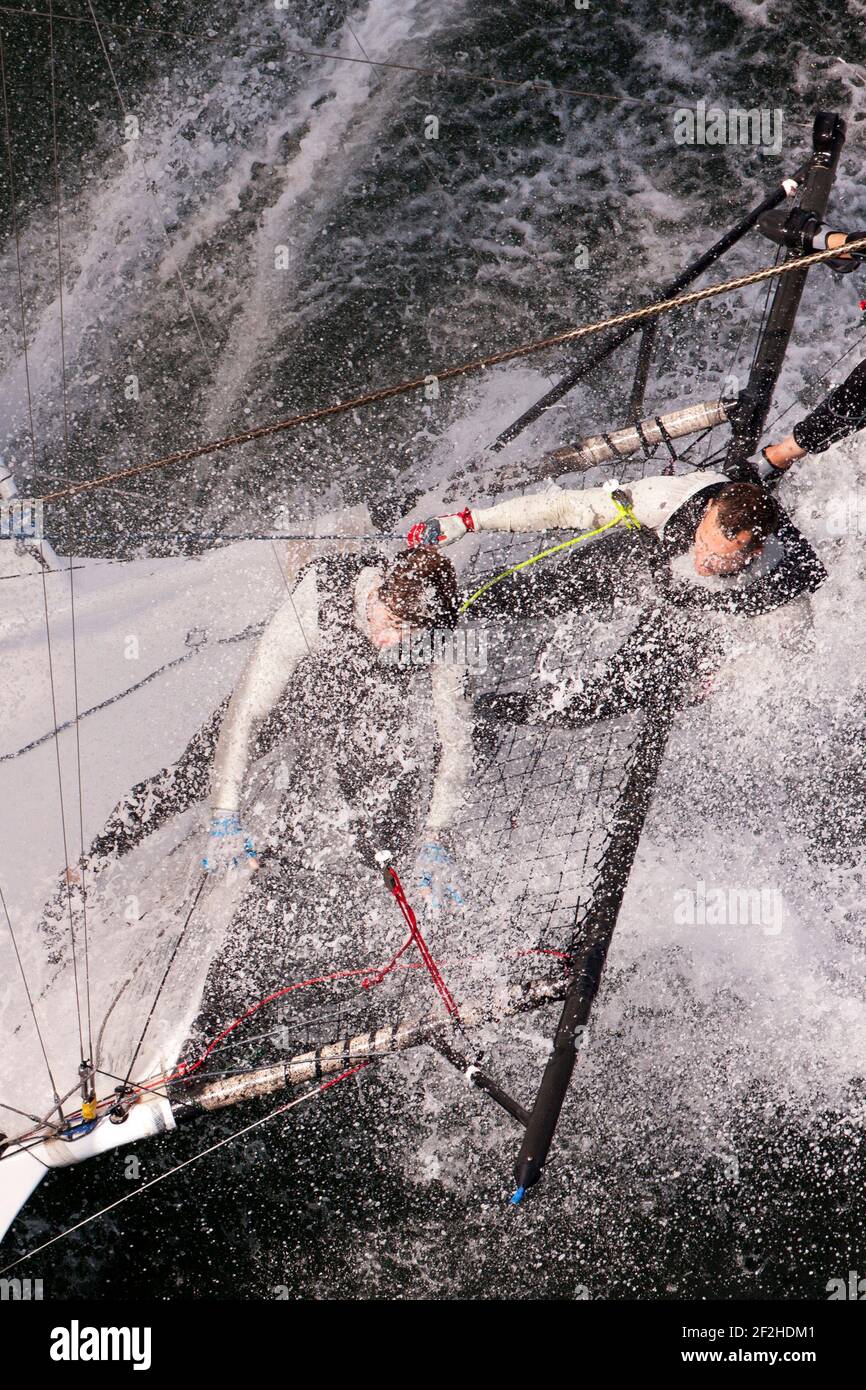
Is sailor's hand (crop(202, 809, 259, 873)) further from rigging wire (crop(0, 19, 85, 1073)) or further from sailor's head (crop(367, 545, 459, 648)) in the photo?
sailor's head (crop(367, 545, 459, 648))

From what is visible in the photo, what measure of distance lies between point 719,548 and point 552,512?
492 mm

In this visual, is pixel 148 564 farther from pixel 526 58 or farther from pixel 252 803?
pixel 526 58

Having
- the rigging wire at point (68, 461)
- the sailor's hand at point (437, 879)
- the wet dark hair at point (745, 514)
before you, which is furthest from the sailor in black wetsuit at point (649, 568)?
the rigging wire at point (68, 461)

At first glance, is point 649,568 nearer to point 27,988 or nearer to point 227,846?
point 227,846

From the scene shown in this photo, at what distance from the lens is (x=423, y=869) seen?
2447 millimetres

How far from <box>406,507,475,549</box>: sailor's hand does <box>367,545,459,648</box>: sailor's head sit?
0.42ft

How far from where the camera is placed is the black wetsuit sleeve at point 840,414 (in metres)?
2.23

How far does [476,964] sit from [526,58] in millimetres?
2800

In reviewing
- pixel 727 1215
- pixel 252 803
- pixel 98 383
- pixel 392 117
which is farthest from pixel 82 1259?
pixel 392 117

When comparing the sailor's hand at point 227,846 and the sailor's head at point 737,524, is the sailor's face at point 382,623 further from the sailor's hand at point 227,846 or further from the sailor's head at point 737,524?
the sailor's head at point 737,524

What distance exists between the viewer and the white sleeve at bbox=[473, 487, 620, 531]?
2.47 meters

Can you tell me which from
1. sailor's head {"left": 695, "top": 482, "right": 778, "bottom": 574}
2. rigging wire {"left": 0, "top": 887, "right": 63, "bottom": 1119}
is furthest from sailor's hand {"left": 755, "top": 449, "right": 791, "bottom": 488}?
rigging wire {"left": 0, "top": 887, "right": 63, "bottom": 1119}

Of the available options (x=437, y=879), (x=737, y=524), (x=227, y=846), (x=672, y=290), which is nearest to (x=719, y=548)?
(x=737, y=524)

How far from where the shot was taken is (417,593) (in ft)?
7.16
